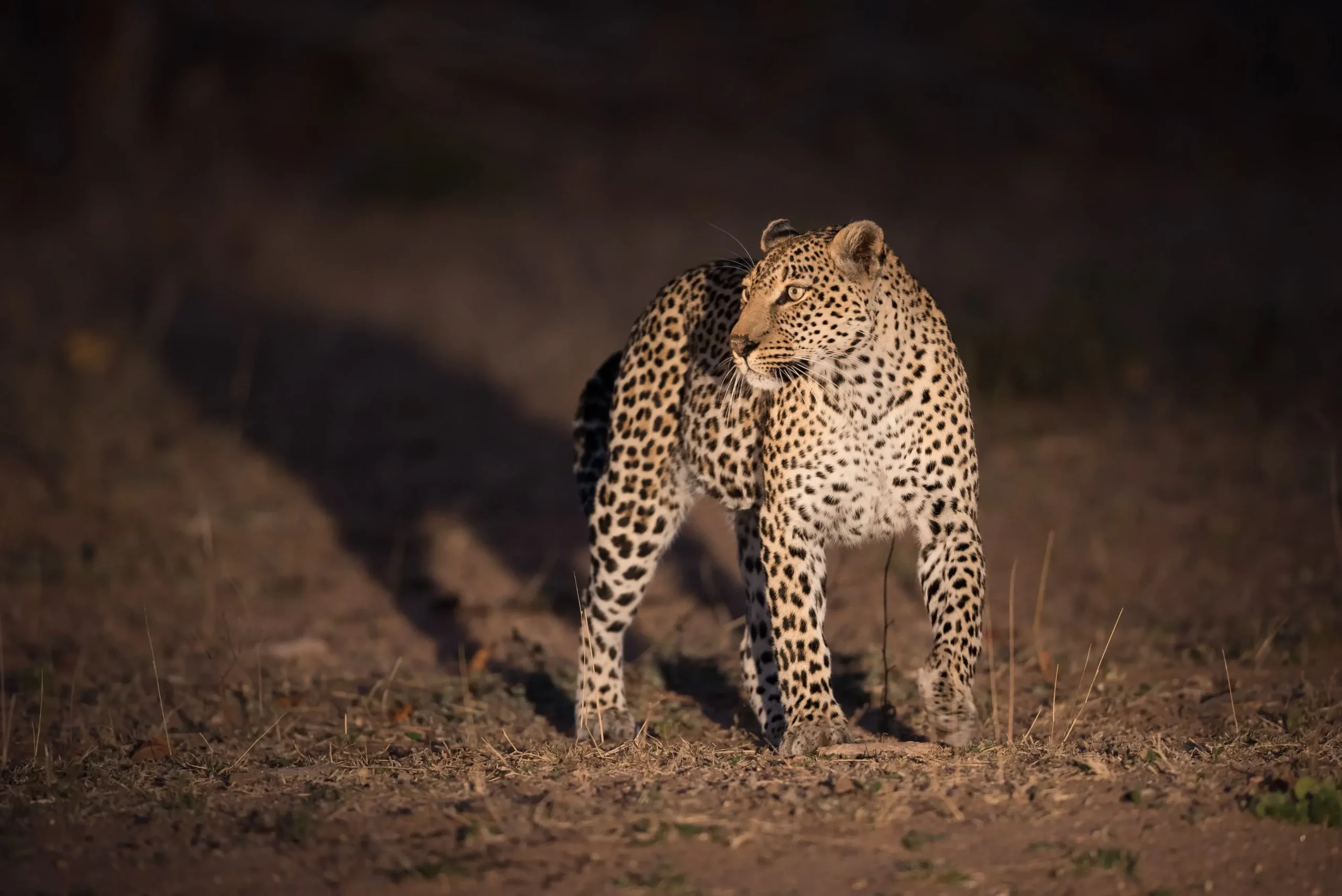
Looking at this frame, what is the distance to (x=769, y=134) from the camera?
23.2m

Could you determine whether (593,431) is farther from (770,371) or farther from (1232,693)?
(1232,693)

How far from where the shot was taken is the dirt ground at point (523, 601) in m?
4.87

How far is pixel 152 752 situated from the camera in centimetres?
652

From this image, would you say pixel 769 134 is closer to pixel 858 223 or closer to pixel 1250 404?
pixel 1250 404

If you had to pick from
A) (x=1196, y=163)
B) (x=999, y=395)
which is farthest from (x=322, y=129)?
(x=999, y=395)

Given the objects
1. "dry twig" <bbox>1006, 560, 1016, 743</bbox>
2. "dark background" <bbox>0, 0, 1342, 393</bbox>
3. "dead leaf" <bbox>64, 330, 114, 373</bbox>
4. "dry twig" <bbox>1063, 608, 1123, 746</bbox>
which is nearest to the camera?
"dry twig" <bbox>1063, 608, 1123, 746</bbox>

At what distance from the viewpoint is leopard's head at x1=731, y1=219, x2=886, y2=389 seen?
19.5ft

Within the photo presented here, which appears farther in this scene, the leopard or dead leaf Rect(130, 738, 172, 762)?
dead leaf Rect(130, 738, 172, 762)

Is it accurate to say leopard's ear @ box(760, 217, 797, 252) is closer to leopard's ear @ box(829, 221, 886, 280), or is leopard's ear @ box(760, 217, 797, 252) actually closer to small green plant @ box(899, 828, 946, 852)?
leopard's ear @ box(829, 221, 886, 280)

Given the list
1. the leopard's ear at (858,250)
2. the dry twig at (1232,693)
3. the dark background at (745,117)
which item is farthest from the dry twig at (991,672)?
the dark background at (745,117)

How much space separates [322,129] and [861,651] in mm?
17123

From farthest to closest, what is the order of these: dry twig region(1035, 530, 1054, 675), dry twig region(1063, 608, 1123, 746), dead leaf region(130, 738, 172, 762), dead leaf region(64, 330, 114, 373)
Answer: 1. dead leaf region(64, 330, 114, 373)
2. dry twig region(1035, 530, 1054, 675)
3. dead leaf region(130, 738, 172, 762)
4. dry twig region(1063, 608, 1123, 746)

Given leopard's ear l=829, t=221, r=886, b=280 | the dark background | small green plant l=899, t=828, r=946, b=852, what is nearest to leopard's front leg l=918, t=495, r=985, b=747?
leopard's ear l=829, t=221, r=886, b=280

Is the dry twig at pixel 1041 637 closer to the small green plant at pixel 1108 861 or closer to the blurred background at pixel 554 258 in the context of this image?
the blurred background at pixel 554 258
